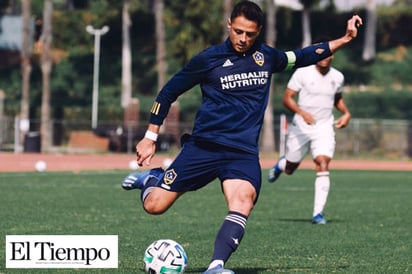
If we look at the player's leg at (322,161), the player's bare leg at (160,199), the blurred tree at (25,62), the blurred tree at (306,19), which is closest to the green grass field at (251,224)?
the player's leg at (322,161)

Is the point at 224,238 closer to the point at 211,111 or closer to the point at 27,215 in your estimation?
the point at 211,111

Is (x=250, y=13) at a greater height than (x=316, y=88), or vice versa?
(x=250, y=13)

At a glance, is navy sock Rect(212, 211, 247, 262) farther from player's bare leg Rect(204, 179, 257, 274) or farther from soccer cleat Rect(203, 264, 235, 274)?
soccer cleat Rect(203, 264, 235, 274)

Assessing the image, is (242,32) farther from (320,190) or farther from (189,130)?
(189,130)

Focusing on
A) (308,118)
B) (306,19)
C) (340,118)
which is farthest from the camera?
(306,19)

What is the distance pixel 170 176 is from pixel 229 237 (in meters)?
0.88

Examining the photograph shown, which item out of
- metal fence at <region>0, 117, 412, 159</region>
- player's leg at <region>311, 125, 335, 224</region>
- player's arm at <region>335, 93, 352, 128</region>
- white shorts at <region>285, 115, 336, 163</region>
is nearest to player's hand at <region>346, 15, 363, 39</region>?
player's leg at <region>311, 125, 335, 224</region>

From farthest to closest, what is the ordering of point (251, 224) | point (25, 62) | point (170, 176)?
point (25, 62) → point (251, 224) → point (170, 176)

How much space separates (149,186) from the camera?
35.3 ft

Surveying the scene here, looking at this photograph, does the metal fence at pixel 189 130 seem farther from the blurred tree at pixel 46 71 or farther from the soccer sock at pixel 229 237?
the soccer sock at pixel 229 237

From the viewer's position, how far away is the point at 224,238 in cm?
969

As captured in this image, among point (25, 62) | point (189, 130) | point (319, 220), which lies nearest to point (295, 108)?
point (319, 220)

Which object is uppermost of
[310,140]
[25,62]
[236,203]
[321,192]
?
[236,203]

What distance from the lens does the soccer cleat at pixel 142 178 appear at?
434 inches
